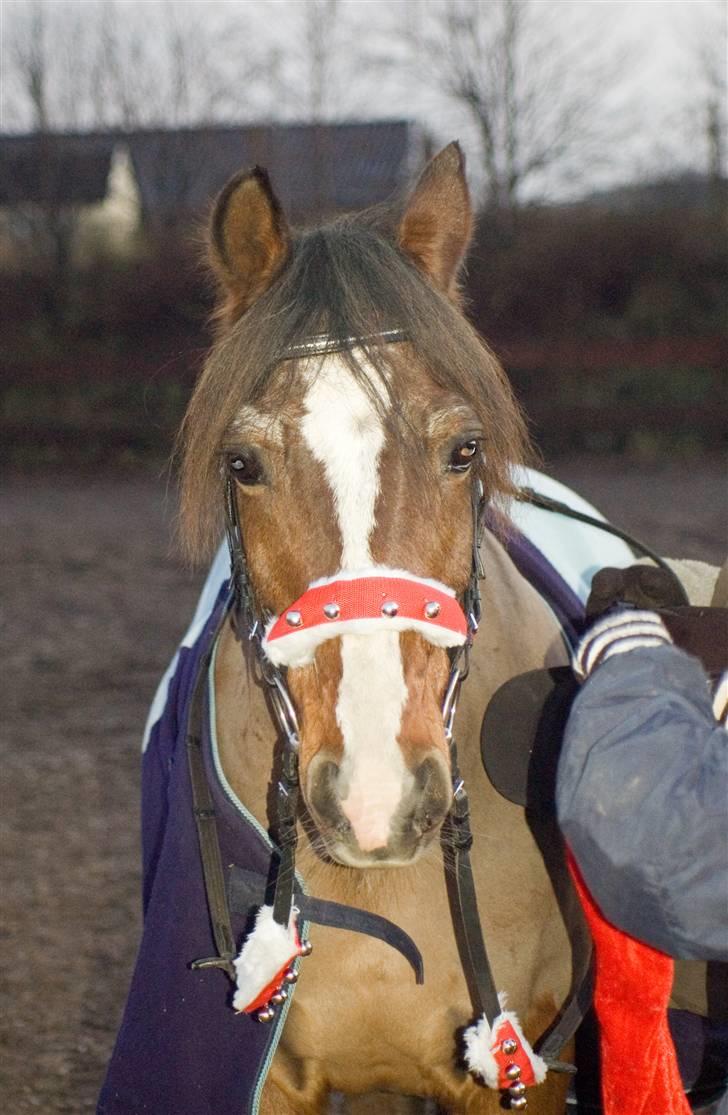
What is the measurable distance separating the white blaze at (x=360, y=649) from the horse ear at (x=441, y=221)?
433 millimetres

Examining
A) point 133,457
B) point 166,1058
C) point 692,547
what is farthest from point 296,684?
point 133,457

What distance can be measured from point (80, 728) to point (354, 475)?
4940mm

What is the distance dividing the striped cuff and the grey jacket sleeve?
0.06 meters

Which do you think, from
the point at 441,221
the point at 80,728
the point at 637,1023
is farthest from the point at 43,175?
the point at 637,1023

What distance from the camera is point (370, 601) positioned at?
6.45 feet

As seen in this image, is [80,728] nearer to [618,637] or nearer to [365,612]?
[365,612]

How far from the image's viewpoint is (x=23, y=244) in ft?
67.5

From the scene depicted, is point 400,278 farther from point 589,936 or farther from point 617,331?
point 617,331

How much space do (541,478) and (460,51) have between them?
67.2 ft

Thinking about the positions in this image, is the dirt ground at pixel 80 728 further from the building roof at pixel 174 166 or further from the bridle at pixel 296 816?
the building roof at pixel 174 166

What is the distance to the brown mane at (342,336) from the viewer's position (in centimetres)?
219

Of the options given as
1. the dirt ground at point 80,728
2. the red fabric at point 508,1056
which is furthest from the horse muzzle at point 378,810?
the dirt ground at point 80,728

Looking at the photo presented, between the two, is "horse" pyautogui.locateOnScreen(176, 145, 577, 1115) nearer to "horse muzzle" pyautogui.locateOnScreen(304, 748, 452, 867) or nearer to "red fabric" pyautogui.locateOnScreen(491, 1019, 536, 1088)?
"horse muzzle" pyautogui.locateOnScreen(304, 748, 452, 867)

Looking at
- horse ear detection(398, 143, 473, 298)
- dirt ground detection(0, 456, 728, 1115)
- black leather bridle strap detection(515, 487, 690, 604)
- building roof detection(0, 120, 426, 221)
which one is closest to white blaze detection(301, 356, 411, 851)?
horse ear detection(398, 143, 473, 298)
